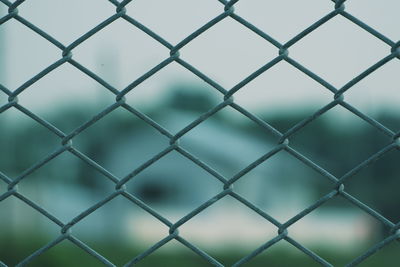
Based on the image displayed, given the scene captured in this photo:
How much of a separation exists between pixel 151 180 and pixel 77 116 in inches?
→ 95.4

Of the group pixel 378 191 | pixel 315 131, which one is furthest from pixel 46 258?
pixel 315 131

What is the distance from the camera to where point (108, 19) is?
1.51m

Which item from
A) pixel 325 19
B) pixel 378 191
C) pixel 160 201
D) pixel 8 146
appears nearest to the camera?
pixel 325 19

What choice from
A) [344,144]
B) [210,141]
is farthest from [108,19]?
[344,144]

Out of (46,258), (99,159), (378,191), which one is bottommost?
(46,258)

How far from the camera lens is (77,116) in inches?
830

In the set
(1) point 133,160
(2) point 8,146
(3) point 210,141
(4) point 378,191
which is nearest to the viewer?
(2) point 8,146

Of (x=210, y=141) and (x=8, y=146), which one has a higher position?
(x=210, y=141)

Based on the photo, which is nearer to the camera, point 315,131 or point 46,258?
point 46,258

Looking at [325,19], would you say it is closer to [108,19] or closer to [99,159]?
[108,19]

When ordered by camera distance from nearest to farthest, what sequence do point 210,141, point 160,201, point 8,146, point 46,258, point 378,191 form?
point 46,258, point 8,146, point 378,191, point 210,141, point 160,201

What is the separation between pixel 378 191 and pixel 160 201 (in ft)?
23.0

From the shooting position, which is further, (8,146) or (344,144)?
(344,144)

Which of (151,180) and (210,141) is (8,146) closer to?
(210,141)
